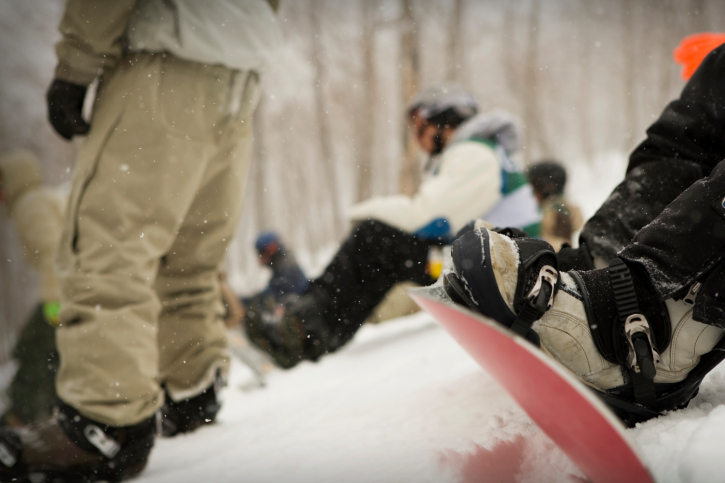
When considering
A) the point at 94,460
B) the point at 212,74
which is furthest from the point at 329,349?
the point at 212,74

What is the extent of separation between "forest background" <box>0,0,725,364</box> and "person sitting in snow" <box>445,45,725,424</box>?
0.36m

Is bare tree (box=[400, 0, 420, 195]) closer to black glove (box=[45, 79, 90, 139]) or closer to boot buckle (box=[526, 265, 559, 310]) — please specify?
black glove (box=[45, 79, 90, 139])

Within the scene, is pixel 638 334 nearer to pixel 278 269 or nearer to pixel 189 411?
pixel 189 411

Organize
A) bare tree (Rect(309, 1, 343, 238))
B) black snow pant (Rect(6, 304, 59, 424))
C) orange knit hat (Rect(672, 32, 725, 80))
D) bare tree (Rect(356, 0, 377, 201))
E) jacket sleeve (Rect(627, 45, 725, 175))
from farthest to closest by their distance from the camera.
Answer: bare tree (Rect(356, 0, 377, 201)) → black snow pant (Rect(6, 304, 59, 424)) → bare tree (Rect(309, 1, 343, 238)) → orange knit hat (Rect(672, 32, 725, 80)) → jacket sleeve (Rect(627, 45, 725, 175))

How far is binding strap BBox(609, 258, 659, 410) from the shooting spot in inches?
21.1

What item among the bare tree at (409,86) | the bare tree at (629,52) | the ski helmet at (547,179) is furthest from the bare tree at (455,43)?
the ski helmet at (547,179)

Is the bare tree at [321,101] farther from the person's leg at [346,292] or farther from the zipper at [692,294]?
the zipper at [692,294]

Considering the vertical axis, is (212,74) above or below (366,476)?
above

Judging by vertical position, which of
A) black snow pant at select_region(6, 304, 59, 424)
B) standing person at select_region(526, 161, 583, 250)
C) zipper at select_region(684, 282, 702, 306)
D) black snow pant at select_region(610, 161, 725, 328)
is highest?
black snow pant at select_region(610, 161, 725, 328)

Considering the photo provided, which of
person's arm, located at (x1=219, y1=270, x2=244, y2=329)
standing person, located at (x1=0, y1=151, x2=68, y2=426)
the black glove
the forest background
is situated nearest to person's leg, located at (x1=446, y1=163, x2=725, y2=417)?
the forest background

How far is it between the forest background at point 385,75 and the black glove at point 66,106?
0.62 ft

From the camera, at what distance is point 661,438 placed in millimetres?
497

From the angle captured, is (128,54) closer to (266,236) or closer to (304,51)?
(304,51)

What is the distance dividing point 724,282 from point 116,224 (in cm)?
98
